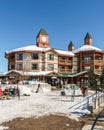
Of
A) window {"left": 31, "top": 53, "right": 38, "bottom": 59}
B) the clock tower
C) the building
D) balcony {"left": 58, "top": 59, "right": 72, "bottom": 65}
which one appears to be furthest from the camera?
the clock tower

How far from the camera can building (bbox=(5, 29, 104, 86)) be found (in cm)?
5031

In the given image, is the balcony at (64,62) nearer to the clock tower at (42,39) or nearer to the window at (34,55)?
the clock tower at (42,39)

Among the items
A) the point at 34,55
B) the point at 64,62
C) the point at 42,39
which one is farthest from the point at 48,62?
the point at 42,39

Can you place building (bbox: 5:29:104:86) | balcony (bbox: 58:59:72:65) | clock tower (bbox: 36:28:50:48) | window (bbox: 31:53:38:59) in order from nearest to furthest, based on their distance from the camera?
building (bbox: 5:29:104:86)
window (bbox: 31:53:38:59)
balcony (bbox: 58:59:72:65)
clock tower (bbox: 36:28:50:48)

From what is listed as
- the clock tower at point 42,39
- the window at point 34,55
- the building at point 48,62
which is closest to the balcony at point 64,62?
the building at point 48,62

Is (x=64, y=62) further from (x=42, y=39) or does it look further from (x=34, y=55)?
(x=34, y=55)

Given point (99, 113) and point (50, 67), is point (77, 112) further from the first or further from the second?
point (50, 67)

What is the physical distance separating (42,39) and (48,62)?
760 centimetres

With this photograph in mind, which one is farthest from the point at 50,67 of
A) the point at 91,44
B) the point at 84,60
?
the point at 91,44

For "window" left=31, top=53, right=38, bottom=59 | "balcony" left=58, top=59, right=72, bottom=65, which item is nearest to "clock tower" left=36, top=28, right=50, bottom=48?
"window" left=31, top=53, right=38, bottom=59

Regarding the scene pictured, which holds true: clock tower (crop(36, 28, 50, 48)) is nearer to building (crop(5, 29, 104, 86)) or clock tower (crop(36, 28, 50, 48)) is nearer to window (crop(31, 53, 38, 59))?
building (crop(5, 29, 104, 86))

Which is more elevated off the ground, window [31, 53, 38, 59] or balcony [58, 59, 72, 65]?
window [31, 53, 38, 59]

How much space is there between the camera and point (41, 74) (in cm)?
4878

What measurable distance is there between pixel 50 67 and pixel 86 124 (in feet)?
130
